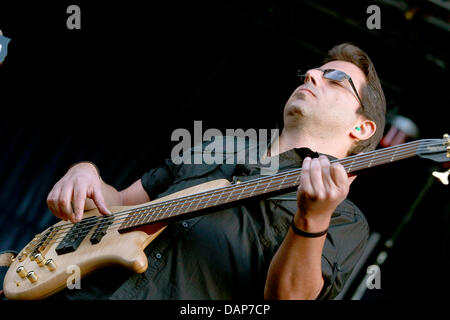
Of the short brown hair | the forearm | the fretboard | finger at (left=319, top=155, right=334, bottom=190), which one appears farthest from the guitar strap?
the short brown hair

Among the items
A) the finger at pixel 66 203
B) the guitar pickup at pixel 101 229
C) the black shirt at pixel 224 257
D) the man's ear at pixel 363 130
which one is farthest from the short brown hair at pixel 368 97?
the finger at pixel 66 203

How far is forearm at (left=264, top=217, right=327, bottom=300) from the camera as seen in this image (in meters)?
1.18

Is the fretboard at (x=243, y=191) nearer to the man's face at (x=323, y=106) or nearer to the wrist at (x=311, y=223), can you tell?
the wrist at (x=311, y=223)

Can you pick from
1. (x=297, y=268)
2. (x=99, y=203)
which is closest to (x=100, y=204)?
(x=99, y=203)

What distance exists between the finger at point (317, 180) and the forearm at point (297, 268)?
104 mm

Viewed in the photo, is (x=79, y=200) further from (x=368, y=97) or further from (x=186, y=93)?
(x=186, y=93)

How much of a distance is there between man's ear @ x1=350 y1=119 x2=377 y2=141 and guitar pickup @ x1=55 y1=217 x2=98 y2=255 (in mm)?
1339

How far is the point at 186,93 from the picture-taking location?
374 cm

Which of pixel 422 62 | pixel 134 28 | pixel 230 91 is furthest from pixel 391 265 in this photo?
pixel 134 28

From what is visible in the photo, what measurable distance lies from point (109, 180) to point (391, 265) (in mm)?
2720

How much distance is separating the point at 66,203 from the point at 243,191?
78cm

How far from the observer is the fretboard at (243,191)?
1264mm
